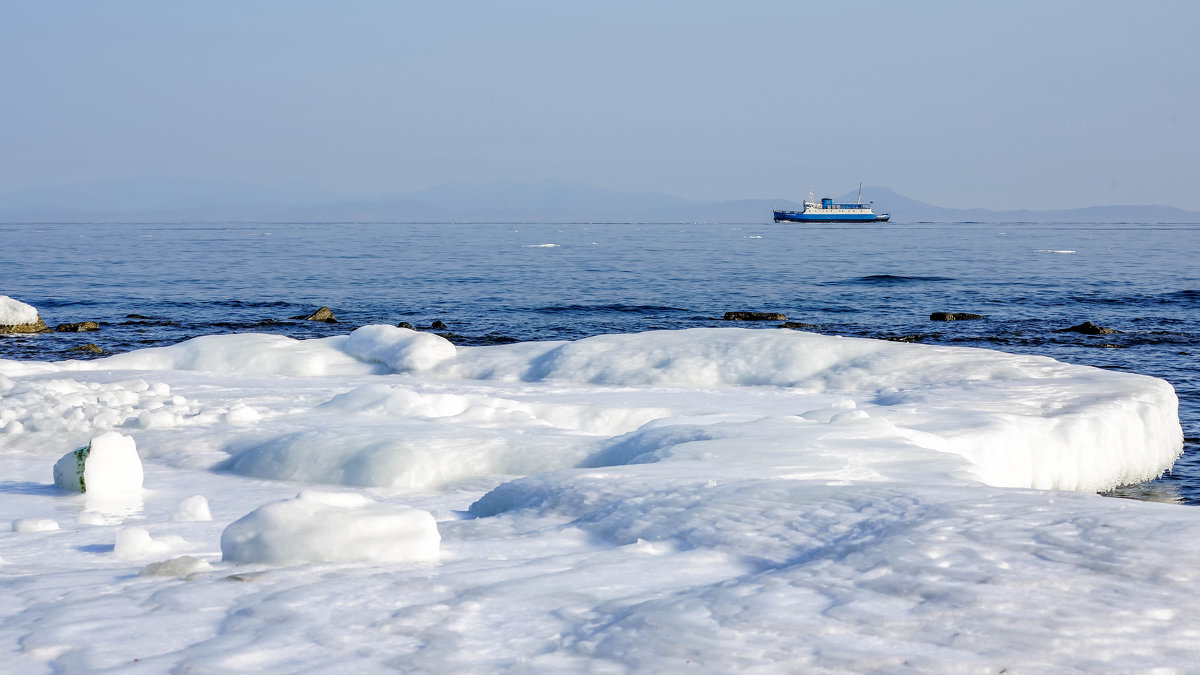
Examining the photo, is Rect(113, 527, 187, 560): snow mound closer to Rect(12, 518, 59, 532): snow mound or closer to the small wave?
Rect(12, 518, 59, 532): snow mound

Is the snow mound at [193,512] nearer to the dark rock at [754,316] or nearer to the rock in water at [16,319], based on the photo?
the rock in water at [16,319]

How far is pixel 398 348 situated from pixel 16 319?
39.7 feet

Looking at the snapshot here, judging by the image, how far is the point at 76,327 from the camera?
2058cm

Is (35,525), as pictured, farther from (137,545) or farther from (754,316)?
(754,316)

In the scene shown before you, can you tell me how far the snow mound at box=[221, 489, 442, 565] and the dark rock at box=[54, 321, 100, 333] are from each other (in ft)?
62.5

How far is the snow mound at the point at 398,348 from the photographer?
12.2 metres

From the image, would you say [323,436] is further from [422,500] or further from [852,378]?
[852,378]

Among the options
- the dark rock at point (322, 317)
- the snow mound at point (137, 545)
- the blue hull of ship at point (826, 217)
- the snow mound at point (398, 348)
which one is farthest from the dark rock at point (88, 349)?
the blue hull of ship at point (826, 217)

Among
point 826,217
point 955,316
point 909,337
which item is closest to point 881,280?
point 955,316

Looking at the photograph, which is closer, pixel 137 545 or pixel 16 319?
pixel 137 545

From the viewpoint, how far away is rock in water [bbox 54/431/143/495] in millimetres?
6094

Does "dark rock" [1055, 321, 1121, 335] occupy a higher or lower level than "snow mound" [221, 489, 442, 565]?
lower

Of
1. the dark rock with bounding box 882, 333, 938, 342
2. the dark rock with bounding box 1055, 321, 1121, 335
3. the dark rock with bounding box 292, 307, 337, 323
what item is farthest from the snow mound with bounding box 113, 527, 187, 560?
the dark rock with bounding box 1055, 321, 1121, 335

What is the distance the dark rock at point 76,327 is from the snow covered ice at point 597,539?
13114 mm
